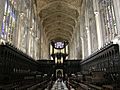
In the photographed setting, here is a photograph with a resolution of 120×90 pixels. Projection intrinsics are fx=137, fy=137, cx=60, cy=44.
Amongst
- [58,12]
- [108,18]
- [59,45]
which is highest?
[58,12]

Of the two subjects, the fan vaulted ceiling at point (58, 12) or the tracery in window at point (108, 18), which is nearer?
the tracery in window at point (108, 18)

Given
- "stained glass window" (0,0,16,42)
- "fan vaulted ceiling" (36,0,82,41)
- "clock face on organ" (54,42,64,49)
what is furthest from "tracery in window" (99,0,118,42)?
"clock face on organ" (54,42,64,49)

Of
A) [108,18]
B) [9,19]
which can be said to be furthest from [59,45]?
[9,19]

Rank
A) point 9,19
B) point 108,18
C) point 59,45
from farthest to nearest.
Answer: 1. point 59,45
2. point 108,18
3. point 9,19

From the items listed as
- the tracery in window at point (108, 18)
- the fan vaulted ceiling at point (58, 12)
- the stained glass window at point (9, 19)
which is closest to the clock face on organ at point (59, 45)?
the fan vaulted ceiling at point (58, 12)

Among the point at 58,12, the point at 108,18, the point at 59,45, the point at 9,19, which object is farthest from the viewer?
the point at 59,45

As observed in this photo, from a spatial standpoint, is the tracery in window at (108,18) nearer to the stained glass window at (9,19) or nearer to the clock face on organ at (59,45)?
the stained glass window at (9,19)

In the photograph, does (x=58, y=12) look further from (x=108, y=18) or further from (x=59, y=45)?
(x=108, y=18)

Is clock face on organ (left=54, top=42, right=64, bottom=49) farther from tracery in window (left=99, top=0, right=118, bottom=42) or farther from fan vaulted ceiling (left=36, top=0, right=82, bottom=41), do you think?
tracery in window (left=99, top=0, right=118, bottom=42)

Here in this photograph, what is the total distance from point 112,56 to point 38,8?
1926cm

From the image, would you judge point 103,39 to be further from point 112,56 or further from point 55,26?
point 55,26

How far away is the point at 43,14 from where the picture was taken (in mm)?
28953

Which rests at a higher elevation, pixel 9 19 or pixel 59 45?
pixel 59 45

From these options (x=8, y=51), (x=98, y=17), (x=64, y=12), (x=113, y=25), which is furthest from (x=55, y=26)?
(x=8, y=51)
